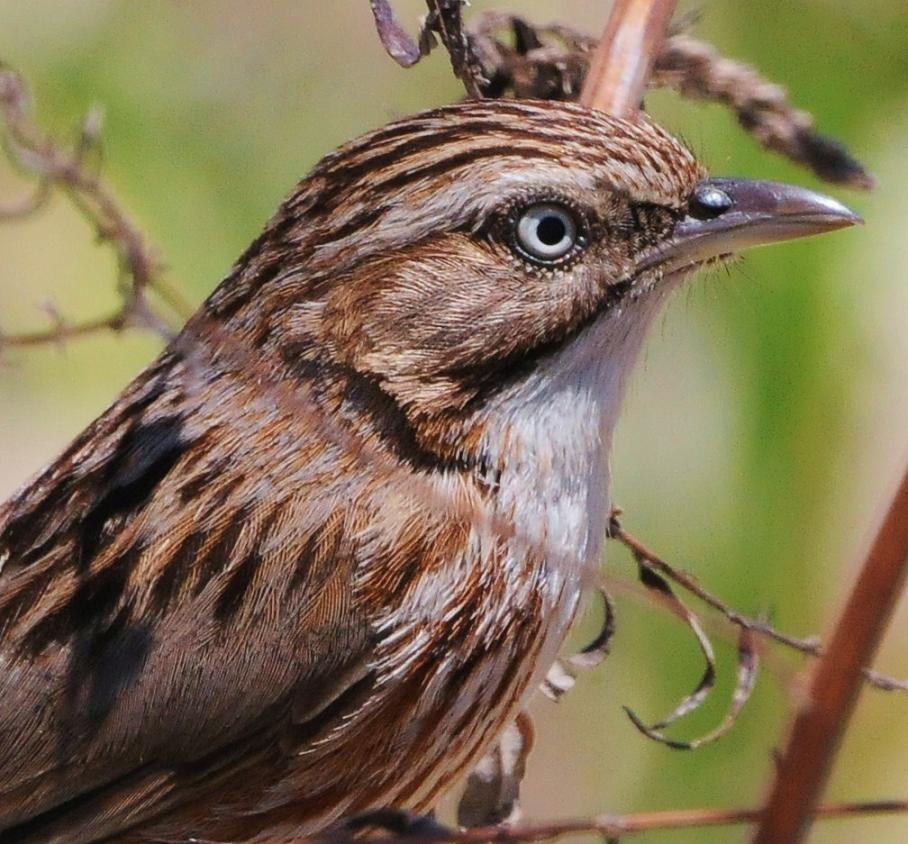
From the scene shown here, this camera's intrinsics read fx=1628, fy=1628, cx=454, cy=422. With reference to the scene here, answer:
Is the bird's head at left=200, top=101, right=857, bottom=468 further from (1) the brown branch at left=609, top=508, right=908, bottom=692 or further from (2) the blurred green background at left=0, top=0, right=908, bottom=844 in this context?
(2) the blurred green background at left=0, top=0, right=908, bottom=844

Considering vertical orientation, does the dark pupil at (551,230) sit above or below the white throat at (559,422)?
above

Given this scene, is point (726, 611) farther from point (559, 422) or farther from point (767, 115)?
point (767, 115)

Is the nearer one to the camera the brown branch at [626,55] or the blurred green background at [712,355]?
the brown branch at [626,55]

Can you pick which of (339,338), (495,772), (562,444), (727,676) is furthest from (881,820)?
(339,338)

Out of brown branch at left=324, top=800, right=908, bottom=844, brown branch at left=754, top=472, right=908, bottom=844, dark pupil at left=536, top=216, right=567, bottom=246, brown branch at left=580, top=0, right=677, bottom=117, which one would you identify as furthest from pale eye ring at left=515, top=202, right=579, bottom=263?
brown branch at left=754, top=472, right=908, bottom=844

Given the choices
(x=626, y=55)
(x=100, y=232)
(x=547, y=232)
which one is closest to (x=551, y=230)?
(x=547, y=232)

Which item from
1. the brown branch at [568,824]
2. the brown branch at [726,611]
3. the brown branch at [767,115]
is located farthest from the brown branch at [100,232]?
the brown branch at [767,115]

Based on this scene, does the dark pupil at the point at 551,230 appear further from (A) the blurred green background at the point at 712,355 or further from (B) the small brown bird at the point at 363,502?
(A) the blurred green background at the point at 712,355
